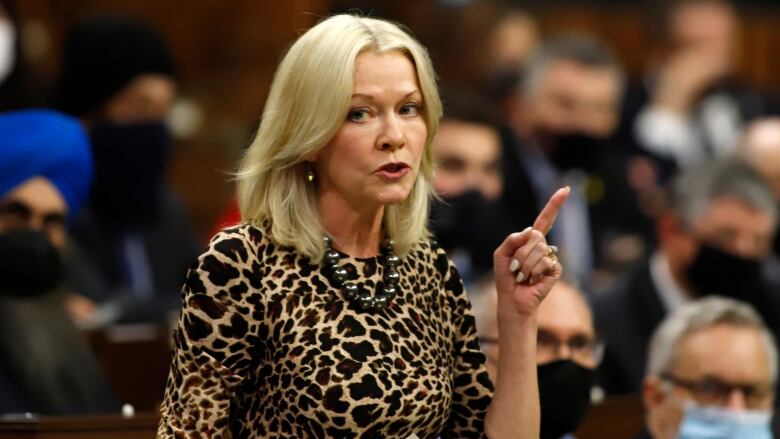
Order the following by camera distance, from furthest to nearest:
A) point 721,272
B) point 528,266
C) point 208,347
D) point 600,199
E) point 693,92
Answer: point 693,92
point 600,199
point 721,272
point 528,266
point 208,347

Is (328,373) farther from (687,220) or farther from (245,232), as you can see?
(687,220)

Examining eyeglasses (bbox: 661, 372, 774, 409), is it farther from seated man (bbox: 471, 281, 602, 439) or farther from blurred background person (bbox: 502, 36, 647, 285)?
blurred background person (bbox: 502, 36, 647, 285)

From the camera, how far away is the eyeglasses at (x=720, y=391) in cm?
401

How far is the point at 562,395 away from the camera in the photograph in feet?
10.8

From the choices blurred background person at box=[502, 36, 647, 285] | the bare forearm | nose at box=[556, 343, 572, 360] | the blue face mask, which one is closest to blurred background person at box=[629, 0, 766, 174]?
blurred background person at box=[502, 36, 647, 285]

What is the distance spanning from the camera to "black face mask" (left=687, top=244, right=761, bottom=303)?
5727 millimetres

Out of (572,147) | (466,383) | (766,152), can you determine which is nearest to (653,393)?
(466,383)

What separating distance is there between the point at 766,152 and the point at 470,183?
74.5 inches

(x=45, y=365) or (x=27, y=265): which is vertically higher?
(x=27, y=265)

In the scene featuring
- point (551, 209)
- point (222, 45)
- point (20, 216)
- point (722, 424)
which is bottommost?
point (722, 424)

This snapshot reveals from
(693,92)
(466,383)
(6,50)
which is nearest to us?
(466,383)

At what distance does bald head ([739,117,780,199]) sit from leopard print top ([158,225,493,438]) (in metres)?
4.80

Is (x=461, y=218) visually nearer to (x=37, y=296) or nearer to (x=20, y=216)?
(x=20, y=216)

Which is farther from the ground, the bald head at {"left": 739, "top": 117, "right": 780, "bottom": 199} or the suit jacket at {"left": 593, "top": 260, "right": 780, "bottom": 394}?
the bald head at {"left": 739, "top": 117, "right": 780, "bottom": 199}
